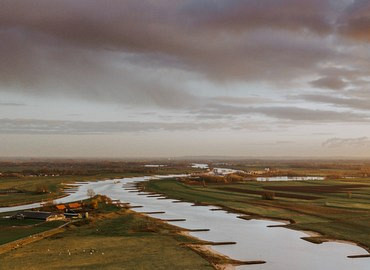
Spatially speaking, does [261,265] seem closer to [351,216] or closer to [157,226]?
[157,226]

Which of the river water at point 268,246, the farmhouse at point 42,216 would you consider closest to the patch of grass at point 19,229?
the farmhouse at point 42,216

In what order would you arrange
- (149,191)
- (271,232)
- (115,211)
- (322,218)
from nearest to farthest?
(271,232)
(322,218)
(115,211)
(149,191)

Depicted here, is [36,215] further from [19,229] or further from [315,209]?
[315,209]

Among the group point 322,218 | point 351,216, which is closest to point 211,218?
point 322,218

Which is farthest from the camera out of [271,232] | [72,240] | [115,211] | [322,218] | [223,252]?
[115,211]

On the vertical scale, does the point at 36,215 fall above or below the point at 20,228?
above

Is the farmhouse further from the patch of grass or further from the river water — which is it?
the river water

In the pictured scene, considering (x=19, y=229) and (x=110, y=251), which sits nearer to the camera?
(x=110, y=251)

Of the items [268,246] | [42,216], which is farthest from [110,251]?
[42,216]
